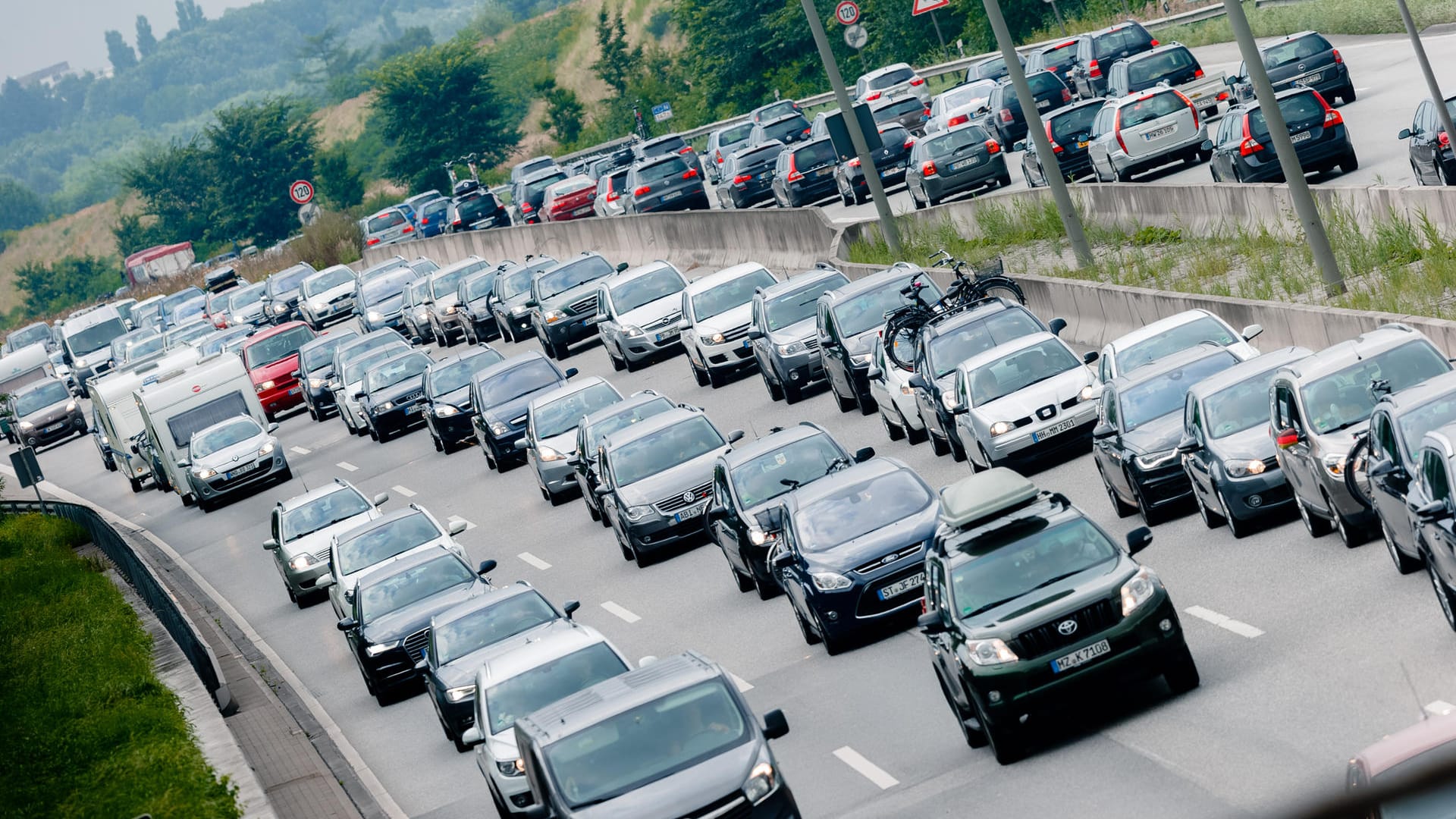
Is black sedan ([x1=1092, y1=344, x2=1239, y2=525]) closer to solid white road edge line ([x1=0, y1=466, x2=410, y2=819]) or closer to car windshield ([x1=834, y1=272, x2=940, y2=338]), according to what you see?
solid white road edge line ([x1=0, y1=466, x2=410, y2=819])

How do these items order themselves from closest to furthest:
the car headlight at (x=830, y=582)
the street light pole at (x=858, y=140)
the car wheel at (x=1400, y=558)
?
the car wheel at (x=1400, y=558)
the car headlight at (x=830, y=582)
the street light pole at (x=858, y=140)

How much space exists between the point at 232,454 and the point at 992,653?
30319mm

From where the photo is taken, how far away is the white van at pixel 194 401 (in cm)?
4184

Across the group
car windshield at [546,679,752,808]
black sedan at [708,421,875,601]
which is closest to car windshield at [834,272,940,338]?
black sedan at [708,421,875,601]

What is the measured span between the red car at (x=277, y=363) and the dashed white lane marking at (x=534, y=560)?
76.8 feet

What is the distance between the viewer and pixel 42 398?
65438mm

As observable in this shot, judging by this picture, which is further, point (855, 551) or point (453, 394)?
point (453, 394)

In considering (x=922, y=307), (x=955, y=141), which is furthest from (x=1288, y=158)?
(x=955, y=141)

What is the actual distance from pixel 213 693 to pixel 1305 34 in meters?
28.7

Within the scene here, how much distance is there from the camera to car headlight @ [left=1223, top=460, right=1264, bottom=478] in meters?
16.8

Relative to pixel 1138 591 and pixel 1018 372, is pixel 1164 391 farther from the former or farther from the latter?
pixel 1138 591

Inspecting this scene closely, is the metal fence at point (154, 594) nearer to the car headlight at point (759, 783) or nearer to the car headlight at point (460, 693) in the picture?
the car headlight at point (460, 693)

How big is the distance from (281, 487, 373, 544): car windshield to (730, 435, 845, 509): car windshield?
10.9 meters

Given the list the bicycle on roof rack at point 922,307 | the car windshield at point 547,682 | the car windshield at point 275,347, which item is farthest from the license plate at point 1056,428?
the car windshield at point 275,347
